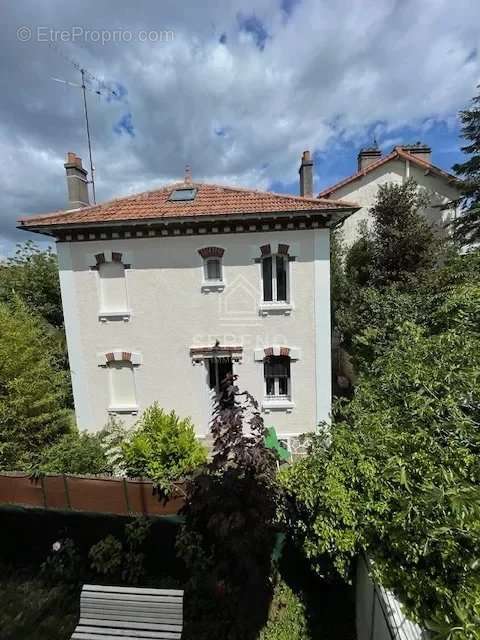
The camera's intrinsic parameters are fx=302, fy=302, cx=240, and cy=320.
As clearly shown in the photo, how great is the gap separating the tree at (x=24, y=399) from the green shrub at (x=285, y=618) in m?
6.36

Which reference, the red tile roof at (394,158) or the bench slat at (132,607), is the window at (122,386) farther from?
the red tile roof at (394,158)

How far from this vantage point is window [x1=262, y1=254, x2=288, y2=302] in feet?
30.3

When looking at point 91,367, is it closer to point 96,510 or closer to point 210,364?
point 210,364

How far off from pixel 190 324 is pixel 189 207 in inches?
140

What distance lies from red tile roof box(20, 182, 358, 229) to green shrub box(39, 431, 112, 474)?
237 inches

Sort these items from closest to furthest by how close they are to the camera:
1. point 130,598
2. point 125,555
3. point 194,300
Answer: point 130,598 < point 125,555 < point 194,300

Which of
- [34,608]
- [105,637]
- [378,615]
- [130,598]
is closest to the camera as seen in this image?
[378,615]

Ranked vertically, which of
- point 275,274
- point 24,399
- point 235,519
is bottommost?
point 235,519

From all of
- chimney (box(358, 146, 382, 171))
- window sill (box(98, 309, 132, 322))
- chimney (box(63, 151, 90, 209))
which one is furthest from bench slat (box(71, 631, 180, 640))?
chimney (box(358, 146, 382, 171))

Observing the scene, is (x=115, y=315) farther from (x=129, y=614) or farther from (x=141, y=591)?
(x=129, y=614)

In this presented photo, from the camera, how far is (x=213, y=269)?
9430 millimetres

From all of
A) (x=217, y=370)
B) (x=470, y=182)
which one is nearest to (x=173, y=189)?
(x=217, y=370)

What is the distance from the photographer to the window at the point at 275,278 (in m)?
9.25

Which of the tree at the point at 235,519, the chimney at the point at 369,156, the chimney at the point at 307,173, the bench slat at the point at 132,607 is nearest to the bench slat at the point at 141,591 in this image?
the bench slat at the point at 132,607
